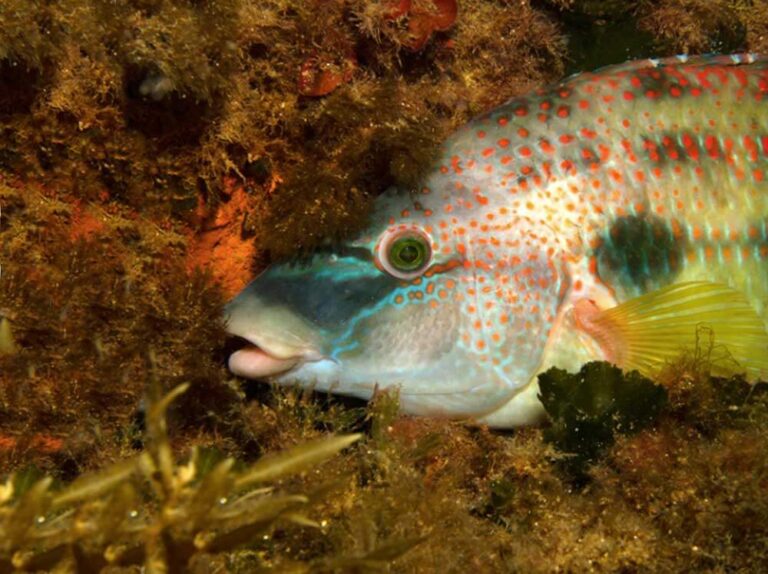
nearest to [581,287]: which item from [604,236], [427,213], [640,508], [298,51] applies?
[604,236]

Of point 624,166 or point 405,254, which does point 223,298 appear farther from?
point 624,166

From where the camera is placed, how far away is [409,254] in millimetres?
3533

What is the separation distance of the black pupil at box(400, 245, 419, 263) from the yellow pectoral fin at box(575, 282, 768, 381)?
1.02 meters

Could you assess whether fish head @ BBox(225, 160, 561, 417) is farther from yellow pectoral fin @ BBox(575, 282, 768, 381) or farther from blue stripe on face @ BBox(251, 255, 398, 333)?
yellow pectoral fin @ BBox(575, 282, 768, 381)

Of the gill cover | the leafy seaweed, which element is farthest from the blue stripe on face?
the leafy seaweed

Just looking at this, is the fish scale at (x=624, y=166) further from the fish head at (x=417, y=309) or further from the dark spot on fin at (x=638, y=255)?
the fish head at (x=417, y=309)

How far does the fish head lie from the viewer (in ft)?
10.9

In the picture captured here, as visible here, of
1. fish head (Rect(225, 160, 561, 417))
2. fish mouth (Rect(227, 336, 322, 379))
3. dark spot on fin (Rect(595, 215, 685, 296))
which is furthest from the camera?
dark spot on fin (Rect(595, 215, 685, 296))

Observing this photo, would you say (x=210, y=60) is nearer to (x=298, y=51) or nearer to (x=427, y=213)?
(x=298, y=51)

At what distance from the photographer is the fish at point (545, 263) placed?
11.1ft

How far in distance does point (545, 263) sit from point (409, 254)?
739 millimetres

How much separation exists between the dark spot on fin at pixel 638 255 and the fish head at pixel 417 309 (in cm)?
32

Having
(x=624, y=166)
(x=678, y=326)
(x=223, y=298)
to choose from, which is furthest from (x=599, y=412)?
(x=223, y=298)

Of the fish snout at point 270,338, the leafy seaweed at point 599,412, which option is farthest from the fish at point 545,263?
the leafy seaweed at point 599,412
